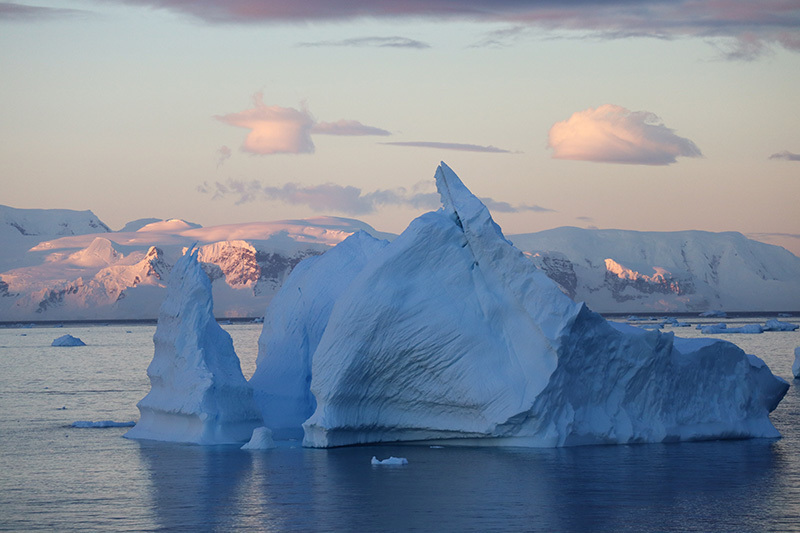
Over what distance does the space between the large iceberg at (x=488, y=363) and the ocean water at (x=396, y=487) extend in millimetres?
598

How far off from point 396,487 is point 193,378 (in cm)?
771

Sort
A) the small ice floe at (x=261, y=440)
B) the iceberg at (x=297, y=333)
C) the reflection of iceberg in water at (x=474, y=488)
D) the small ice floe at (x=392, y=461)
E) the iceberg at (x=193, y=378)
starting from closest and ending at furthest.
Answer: the reflection of iceberg in water at (x=474, y=488) < the small ice floe at (x=392, y=461) < the small ice floe at (x=261, y=440) < the iceberg at (x=193, y=378) < the iceberg at (x=297, y=333)

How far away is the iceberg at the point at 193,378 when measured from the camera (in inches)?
968

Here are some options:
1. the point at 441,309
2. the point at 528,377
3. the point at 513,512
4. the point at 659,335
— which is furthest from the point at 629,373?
the point at 513,512

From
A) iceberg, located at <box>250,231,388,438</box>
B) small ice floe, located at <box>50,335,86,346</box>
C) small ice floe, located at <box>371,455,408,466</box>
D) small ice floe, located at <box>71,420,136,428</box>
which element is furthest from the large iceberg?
small ice floe, located at <box>50,335,86,346</box>

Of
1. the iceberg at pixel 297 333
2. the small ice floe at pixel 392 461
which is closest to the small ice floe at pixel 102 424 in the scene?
the iceberg at pixel 297 333

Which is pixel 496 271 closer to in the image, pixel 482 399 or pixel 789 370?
pixel 482 399

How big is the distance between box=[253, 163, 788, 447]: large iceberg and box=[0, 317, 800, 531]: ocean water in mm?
598

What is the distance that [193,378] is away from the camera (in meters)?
24.7

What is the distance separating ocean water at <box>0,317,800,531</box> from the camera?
16.1m

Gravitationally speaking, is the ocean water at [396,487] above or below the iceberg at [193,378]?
below

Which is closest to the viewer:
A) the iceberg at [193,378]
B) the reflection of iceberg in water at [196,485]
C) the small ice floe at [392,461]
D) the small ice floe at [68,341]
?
the reflection of iceberg in water at [196,485]

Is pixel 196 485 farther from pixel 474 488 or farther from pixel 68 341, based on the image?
pixel 68 341

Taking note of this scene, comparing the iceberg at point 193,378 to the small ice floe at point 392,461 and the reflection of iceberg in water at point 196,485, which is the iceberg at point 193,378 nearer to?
the reflection of iceberg in water at point 196,485
